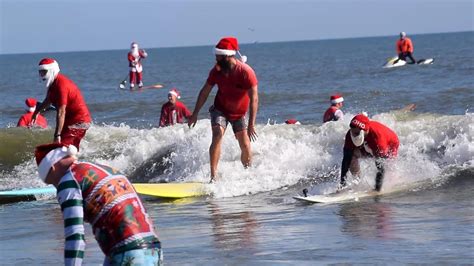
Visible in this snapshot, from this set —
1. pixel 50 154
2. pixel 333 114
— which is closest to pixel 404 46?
pixel 333 114

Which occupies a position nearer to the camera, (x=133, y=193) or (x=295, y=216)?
(x=133, y=193)

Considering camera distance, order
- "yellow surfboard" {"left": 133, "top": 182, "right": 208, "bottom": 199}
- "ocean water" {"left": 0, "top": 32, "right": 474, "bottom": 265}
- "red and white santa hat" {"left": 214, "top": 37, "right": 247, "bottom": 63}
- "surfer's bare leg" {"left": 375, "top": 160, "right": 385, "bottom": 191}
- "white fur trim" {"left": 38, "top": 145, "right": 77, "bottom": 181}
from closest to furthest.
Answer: "white fur trim" {"left": 38, "top": 145, "right": 77, "bottom": 181} < "ocean water" {"left": 0, "top": 32, "right": 474, "bottom": 265} < "surfer's bare leg" {"left": 375, "top": 160, "right": 385, "bottom": 191} < "red and white santa hat" {"left": 214, "top": 37, "right": 247, "bottom": 63} < "yellow surfboard" {"left": 133, "top": 182, "right": 208, "bottom": 199}

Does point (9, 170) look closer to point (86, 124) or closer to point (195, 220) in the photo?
point (86, 124)

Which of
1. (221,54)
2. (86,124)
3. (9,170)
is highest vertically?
(221,54)

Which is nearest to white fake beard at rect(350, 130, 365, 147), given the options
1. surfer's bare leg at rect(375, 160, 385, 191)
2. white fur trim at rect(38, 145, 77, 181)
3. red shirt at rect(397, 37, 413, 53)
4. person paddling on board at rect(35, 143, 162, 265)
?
surfer's bare leg at rect(375, 160, 385, 191)

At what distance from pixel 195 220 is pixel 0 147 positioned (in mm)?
9105

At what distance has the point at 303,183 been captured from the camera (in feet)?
39.0

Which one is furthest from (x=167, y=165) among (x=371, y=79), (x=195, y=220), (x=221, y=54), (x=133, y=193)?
Result: (x=371, y=79)

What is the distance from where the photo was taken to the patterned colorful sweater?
423 cm

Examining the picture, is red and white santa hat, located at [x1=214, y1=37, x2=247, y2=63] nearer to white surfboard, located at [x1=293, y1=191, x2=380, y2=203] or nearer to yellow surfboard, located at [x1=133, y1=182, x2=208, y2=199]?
yellow surfboard, located at [x1=133, y1=182, x2=208, y2=199]

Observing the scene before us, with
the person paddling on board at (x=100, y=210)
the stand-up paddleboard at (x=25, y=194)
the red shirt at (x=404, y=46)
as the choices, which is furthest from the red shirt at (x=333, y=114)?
the red shirt at (x=404, y=46)

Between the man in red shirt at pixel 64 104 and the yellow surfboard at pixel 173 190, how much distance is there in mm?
1056

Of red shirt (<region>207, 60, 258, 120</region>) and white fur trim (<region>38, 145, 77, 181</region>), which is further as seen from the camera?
red shirt (<region>207, 60, 258, 120</region>)

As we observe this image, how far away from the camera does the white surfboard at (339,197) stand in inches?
383
